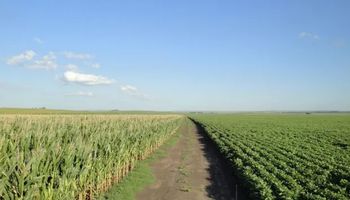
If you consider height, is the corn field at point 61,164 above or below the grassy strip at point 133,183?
above

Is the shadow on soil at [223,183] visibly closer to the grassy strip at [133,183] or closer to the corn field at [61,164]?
the grassy strip at [133,183]

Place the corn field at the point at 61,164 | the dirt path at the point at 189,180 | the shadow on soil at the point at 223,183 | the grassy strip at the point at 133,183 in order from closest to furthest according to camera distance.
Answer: the corn field at the point at 61,164 < the grassy strip at the point at 133,183 < the shadow on soil at the point at 223,183 < the dirt path at the point at 189,180

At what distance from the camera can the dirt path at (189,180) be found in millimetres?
15773

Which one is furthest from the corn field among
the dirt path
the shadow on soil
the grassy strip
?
the shadow on soil

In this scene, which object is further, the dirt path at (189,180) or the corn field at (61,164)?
the dirt path at (189,180)

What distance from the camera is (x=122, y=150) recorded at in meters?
17.4

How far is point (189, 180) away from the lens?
18734 mm

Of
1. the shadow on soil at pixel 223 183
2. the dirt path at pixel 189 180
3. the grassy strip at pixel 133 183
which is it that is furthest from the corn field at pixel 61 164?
the shadow on soil at pixel 223 183

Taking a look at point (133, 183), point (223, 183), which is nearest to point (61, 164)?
point (133, 183)

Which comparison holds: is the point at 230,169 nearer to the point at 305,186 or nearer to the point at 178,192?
the point at 178,192

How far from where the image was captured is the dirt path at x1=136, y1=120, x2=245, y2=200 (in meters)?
15.8

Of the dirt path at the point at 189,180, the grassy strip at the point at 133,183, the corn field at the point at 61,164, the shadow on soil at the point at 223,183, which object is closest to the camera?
the corn field at the point at 61,164

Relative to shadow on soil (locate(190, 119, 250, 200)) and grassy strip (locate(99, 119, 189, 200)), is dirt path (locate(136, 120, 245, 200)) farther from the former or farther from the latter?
grassy strip (locate(99, 119, 189, 200))

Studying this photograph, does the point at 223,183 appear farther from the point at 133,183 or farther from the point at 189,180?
the point at 133,183
